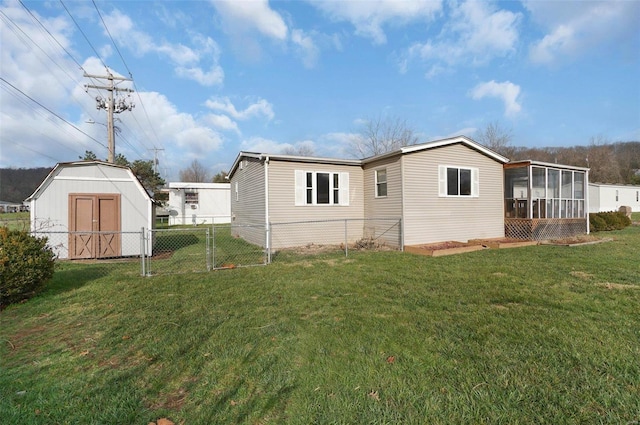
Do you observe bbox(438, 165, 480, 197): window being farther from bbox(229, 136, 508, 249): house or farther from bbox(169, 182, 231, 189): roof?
bbox(169, 182, 231, 189): roof

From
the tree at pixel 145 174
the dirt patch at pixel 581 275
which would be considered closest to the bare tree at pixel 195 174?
the tree at pixel 145 174

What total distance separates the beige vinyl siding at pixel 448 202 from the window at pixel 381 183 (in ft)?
3.61

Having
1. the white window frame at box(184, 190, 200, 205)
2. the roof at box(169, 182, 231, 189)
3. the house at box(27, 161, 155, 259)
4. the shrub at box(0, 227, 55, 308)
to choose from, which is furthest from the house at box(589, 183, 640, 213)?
the shrub at box(0, 227, 55, 308)

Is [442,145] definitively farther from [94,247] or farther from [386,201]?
[94,247]

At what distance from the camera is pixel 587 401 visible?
7.84 ft

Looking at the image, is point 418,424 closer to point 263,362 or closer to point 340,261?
point 263,362

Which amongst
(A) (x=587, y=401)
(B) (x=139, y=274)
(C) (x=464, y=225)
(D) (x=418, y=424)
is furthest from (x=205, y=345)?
(C) (x=464, y=225)

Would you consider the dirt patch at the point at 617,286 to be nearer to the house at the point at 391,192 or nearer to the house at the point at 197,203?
the house at the point at 391,192

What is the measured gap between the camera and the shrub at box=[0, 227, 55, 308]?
16.5ft

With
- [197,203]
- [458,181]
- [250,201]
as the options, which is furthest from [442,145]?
[197,203]

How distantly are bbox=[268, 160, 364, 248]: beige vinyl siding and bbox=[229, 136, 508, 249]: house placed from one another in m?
0.04

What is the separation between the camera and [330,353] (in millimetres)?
3283

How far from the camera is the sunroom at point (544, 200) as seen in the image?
43.5ft

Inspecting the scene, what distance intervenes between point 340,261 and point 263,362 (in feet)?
18.7
